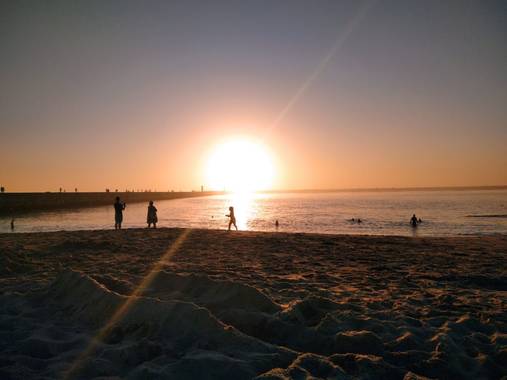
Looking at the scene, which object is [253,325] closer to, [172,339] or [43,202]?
[172,339]

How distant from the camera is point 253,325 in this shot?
14.8 feet

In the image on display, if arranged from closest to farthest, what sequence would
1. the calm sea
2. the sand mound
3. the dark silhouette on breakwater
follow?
1. the sand mound
2. the calm sea
3. the dark silhouette on breakwater

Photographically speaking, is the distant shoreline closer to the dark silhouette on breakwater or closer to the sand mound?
the dark silhouette on breakwater

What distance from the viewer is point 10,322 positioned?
4488 mm

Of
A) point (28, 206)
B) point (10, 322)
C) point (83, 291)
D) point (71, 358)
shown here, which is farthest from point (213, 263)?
point (28, 206)

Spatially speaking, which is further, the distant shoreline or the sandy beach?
the distant shoreline

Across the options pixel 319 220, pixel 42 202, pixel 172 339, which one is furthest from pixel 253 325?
pixel 42 202

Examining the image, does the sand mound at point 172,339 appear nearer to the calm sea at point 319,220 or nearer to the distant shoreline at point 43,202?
the calm sea at point 319,220

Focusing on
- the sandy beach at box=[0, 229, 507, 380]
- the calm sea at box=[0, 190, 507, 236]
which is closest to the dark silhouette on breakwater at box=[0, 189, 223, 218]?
the calm sea at box=[0, 190, 507, 236]

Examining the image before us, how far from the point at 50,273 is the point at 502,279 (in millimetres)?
10368

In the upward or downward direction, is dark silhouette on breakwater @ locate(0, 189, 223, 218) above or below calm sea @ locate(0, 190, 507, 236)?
above

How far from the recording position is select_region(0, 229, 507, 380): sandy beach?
3.39 metres

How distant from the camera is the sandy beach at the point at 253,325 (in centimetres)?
339

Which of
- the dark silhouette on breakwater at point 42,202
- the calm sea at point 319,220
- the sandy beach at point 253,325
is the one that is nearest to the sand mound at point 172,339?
the sandy beach at point 253,325
